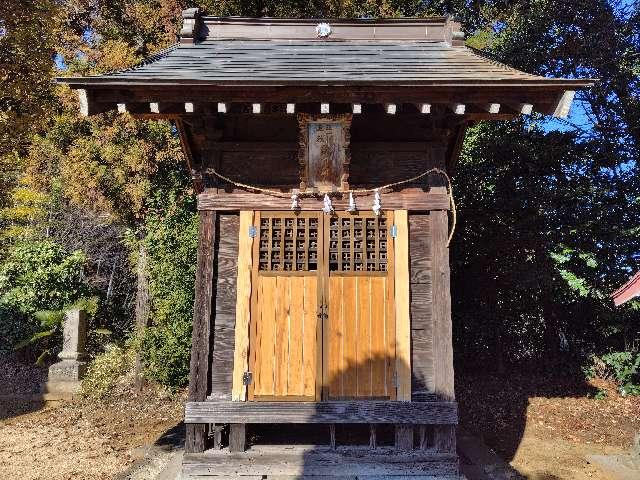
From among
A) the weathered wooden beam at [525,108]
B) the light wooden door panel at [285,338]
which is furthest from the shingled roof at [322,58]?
the light wooden door panel at [285,338]

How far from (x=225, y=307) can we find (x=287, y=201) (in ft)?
4.44

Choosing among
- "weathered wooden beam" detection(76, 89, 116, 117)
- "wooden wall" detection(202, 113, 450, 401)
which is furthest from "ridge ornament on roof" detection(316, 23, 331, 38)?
"weathered wooden beam" detection(76, 89, 116, 117)

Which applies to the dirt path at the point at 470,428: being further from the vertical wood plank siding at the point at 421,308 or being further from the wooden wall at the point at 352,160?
the wooden wall at the point at 352,160

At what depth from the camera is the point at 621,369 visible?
30.6 ft

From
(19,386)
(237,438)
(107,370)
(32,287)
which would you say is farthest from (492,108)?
(32,287)

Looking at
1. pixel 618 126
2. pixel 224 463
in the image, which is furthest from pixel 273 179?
pixel 618 126

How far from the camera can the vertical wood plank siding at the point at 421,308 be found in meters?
4.95

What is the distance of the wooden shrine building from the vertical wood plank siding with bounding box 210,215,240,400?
0.05 ft

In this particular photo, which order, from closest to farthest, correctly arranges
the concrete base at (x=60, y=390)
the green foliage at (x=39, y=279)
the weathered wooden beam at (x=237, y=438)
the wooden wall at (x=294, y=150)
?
the weathered wooden beam at (x=237, y=438) < the wooden wall at (x=294, y=150) < the concrete base at (x=60, y=390) < the green foliage at (x=39, y=279)

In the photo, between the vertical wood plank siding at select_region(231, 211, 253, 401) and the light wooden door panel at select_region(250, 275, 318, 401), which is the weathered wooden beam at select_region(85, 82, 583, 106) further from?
the light wooden door panel at select_region(250, 275, 318, 401)

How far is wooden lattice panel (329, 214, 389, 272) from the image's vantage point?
516cm

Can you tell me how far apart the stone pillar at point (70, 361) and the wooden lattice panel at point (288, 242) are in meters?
7.10

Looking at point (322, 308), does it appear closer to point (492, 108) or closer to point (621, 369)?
point (492, 108)

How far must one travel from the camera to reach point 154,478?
5223mm
